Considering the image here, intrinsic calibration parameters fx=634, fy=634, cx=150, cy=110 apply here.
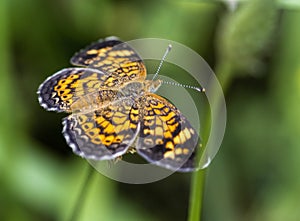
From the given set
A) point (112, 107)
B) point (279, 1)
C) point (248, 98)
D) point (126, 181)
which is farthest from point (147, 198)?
point (112, 107)

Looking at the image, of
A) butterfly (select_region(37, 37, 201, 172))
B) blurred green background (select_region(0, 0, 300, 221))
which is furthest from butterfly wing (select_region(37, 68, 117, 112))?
blurred green background (select_region(0, 0, 300, 221))

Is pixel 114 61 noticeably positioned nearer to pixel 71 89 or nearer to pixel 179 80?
pixel 71 89

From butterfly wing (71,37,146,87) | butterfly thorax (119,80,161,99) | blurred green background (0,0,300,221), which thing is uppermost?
butterfly thorax (119,80,161,99)

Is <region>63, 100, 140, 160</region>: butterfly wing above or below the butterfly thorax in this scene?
below

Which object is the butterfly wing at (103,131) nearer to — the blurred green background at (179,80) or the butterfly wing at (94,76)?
the butterfly wing at (94,76)

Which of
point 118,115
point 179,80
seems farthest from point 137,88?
point 179,80

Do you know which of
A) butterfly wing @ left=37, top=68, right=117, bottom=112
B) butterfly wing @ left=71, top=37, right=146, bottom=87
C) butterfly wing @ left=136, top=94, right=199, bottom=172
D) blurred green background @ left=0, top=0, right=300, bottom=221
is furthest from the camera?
blurred green background @ left=0, top=0, right=300, bottom=221

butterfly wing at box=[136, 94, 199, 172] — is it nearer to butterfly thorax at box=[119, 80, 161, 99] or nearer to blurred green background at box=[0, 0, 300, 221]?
butterfly thorax at box=[119, 80, 161, 99]
